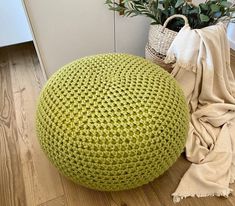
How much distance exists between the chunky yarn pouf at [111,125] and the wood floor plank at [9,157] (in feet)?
0.92

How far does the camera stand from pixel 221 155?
3.00 feet

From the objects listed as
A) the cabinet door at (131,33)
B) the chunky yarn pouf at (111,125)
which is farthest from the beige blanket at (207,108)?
the cabinet door at (131,33)

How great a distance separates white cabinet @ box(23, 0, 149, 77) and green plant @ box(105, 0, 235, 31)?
0.33 ft

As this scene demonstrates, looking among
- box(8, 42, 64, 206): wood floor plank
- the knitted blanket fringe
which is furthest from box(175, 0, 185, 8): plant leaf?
box(8, 42, 64, 206): wood floor plank

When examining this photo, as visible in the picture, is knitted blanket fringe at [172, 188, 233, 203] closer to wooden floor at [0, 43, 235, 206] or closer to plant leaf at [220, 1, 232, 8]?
wooden floor at [0, 43, 235, 206]

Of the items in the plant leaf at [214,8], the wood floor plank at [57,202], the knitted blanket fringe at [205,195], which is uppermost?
the plant leaf at [214,8]

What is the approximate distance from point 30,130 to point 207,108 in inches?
32.3

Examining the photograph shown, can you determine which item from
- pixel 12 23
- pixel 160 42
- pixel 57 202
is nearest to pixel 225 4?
pixel 160 42

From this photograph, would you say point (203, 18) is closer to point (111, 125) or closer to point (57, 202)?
point (111, 125)

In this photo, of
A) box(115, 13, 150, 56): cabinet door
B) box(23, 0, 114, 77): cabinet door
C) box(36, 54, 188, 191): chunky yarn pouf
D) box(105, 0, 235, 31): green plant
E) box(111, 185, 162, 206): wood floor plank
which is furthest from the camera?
box(115, 13, 150, 56): cabinet door

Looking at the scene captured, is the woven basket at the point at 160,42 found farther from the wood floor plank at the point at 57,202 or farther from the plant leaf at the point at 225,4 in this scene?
the wood floor plank at the point at 57,202

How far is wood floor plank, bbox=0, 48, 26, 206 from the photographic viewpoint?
0.86 m

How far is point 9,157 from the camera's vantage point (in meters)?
0.99

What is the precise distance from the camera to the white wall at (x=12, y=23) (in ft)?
4.16
